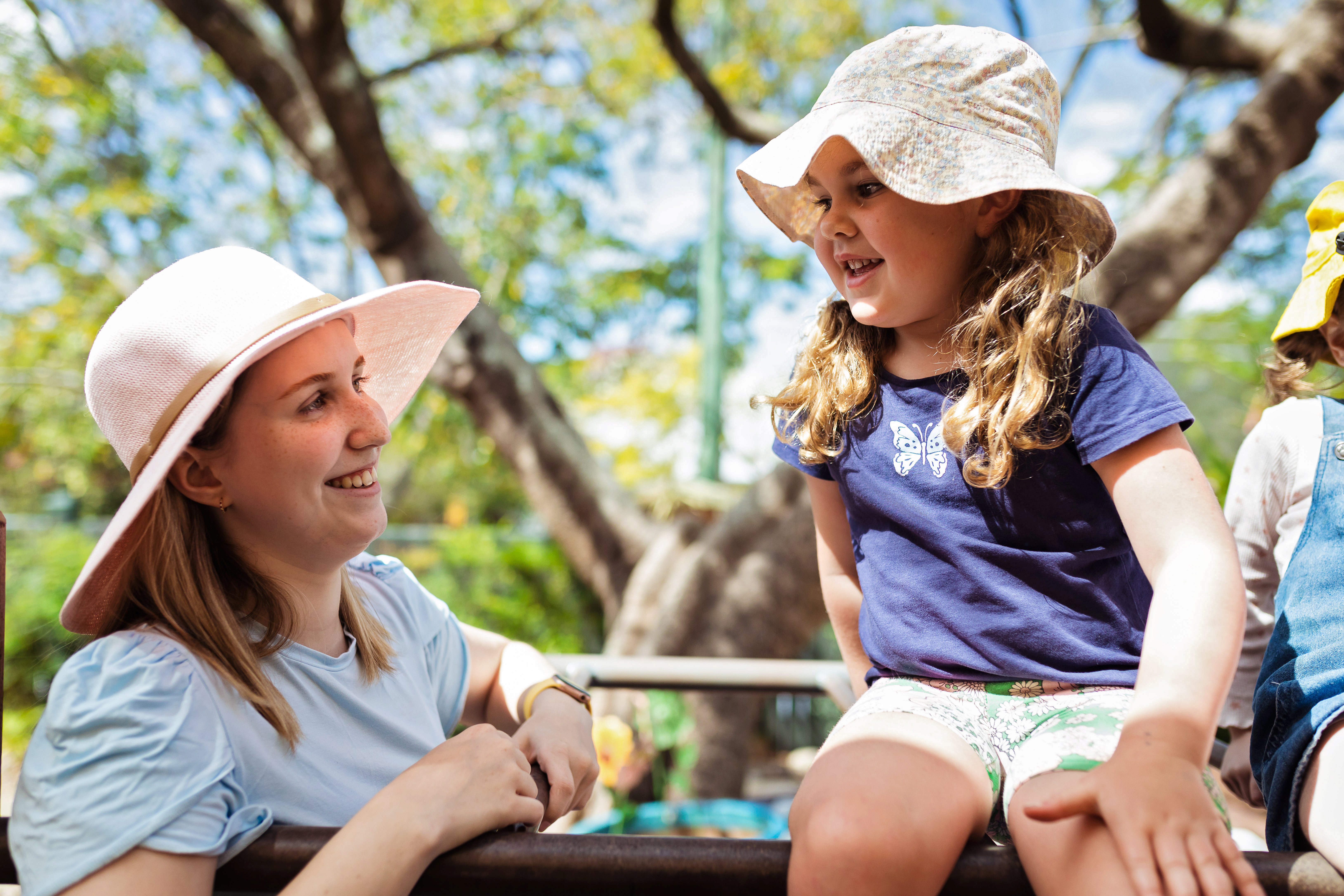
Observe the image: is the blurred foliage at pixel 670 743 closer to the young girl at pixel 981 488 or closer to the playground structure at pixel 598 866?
the young girl at pixel 981 488

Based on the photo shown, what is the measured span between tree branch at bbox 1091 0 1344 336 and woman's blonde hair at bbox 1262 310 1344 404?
8.38ft

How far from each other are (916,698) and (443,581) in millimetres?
6456

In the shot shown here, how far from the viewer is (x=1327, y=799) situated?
1.20 metres

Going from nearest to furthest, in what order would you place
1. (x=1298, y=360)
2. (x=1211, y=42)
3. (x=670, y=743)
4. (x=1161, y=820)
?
(x=1161, y=820) < (x=1298, y=360) < (x=1211, y=42) < (x=670, y=743)

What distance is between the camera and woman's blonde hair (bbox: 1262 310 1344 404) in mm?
1600

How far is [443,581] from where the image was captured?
7359 millimetres

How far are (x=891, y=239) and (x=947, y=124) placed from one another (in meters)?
0.17

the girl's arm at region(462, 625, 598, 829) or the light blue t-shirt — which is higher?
the light blue t-shirt

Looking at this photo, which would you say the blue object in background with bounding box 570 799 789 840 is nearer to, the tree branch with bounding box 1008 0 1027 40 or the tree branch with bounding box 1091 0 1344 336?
the tree branch with bounding box 1091 0 1344 336

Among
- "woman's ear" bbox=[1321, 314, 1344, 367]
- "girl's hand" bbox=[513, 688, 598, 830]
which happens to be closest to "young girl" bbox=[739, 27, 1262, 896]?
"girl's hand" bbox=[513, 688, 598, 830]

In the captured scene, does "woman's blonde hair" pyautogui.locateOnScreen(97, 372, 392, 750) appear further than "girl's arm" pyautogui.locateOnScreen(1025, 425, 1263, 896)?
Yes

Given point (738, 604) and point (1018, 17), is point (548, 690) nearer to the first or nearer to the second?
point (738, 604)

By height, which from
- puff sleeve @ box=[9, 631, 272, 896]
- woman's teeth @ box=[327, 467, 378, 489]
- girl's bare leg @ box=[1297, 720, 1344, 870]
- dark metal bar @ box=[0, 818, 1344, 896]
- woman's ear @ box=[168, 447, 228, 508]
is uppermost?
woman's ear @ box=[168, 447, 228, 508]

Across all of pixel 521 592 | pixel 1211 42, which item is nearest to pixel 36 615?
pixel 521 592
